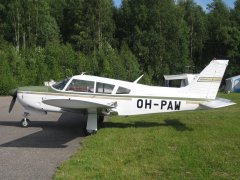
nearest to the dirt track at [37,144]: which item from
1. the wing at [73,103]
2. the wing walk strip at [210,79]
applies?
the wing at [73,103]

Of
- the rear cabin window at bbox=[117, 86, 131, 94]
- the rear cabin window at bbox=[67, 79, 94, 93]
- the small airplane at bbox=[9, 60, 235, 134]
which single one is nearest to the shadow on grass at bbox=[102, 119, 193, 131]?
the small airplane at bbox=[9, 60, 235, 134]

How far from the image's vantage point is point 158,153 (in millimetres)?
8852

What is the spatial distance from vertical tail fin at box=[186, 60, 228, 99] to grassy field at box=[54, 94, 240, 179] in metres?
1.03

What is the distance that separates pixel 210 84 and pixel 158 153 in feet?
14.1

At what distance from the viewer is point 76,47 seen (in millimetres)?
57719

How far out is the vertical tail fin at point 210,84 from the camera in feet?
40.6

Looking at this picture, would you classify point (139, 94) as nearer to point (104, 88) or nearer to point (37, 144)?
point (104, 88)

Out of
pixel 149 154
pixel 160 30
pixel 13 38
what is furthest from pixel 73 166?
pixel 160 30

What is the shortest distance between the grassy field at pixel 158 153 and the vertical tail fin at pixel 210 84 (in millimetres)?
1033

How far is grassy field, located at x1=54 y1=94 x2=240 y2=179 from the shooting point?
7254mm

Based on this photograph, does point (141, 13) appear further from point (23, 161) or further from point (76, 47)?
point (23, 161)

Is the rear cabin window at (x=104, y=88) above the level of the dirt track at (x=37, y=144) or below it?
above

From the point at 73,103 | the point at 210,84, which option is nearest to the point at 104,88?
the point at 73,103

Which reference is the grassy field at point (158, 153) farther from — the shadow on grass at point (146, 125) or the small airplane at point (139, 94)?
the small airplane at point (139, 94)
